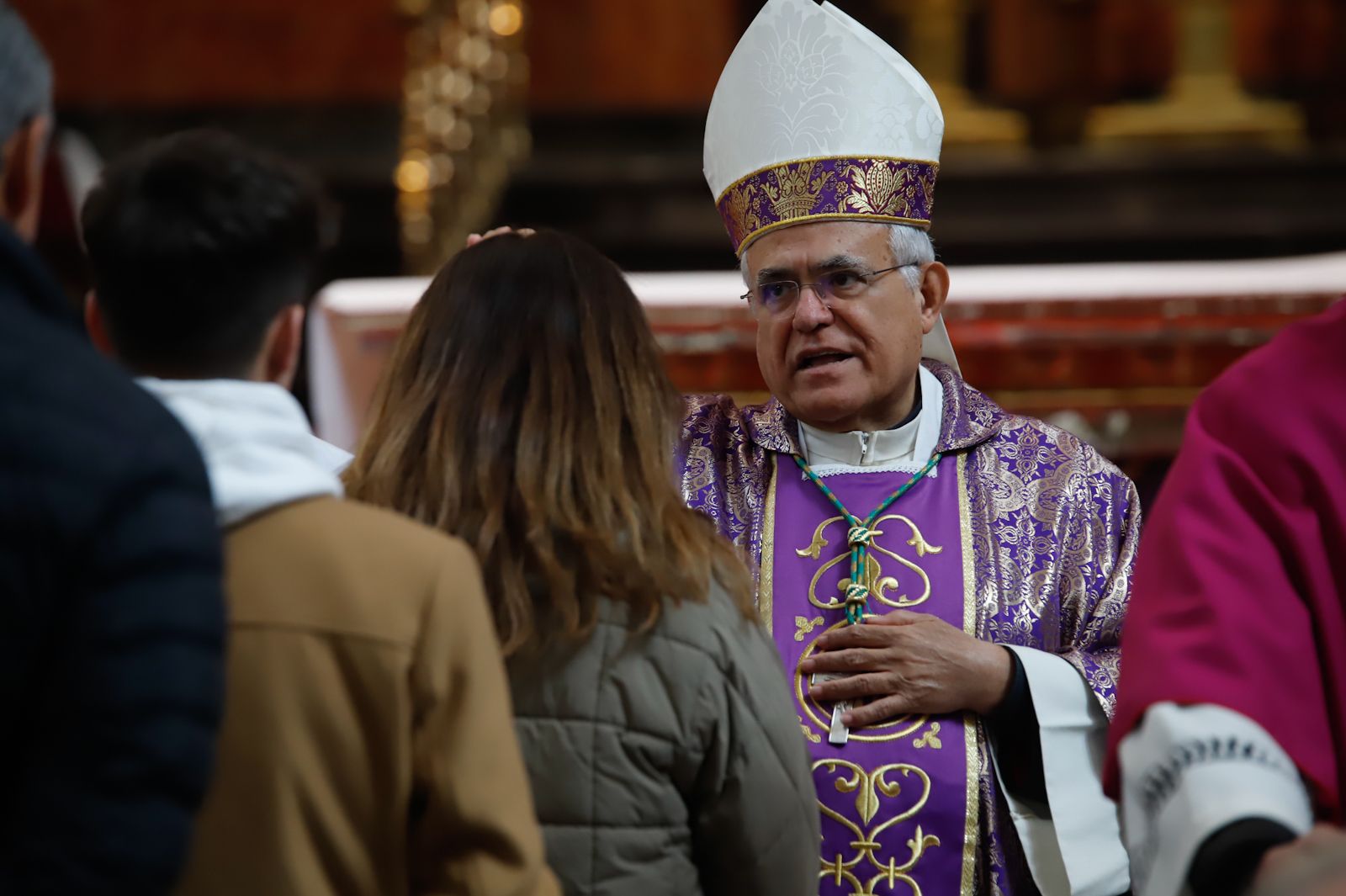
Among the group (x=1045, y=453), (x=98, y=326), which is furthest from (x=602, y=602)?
(x=1045, y=453)

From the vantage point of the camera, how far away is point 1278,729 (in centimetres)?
164

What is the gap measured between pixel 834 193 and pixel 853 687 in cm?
87

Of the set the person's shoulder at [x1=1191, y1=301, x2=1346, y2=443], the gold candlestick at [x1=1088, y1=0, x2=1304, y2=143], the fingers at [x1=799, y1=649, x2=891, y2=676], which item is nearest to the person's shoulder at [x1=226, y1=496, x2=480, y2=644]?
the person's shoulder at [x1=1191, y1=301, x2=1346, y2=443]

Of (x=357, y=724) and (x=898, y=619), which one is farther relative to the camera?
(x=898, y=619)

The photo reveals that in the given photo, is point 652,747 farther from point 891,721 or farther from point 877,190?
point 877,190

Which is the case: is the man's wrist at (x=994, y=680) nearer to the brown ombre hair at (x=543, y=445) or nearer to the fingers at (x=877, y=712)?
the fingers at (x=877, y=712)

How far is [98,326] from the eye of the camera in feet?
5.42

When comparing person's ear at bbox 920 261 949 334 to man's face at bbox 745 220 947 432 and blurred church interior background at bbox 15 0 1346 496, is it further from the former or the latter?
blurred church interior background at bbox 15 0 1346 496

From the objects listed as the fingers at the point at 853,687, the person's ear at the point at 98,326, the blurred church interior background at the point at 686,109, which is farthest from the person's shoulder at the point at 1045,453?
the blurred church interior background at the point at 686,109

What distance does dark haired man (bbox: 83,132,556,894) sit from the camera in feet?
4.78

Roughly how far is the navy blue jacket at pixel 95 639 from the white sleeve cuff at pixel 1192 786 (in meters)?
0.89


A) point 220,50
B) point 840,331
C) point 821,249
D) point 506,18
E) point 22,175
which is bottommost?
point 840,331

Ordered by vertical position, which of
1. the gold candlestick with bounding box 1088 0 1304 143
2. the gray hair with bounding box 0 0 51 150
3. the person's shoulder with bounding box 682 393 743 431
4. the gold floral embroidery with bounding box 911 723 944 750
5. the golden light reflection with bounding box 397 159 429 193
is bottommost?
the gold floral embroidery with bounding box 911 723 944 750

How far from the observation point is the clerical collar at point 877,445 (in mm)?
2842
